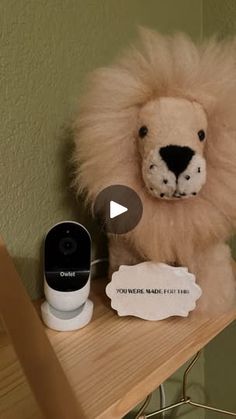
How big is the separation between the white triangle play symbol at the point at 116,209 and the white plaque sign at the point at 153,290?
7 cm

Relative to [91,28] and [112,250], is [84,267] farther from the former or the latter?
[91,28]

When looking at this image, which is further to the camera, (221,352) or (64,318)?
(221,352)

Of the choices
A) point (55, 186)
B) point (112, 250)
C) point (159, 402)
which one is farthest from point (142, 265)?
point (159, 402)

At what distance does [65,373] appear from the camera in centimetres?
46

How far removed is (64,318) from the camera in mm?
526

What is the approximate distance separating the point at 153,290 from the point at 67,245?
0.12 m

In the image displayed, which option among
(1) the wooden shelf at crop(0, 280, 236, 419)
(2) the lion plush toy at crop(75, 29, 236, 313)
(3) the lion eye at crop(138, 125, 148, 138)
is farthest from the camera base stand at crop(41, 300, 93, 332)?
(3) the lion eye at crop(138, 125, 148, 138)

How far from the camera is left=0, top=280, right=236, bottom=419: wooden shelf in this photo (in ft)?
1.23

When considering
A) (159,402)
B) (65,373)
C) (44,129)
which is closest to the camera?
(65,373)

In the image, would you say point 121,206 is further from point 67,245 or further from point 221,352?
point 221,352

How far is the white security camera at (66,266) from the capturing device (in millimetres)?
505

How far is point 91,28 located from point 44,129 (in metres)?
0.17

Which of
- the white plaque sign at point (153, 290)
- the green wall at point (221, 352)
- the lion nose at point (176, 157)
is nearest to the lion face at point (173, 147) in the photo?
the lion nose at point (176, 157)

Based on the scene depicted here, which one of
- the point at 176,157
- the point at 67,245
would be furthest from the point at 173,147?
the point at 67,245
